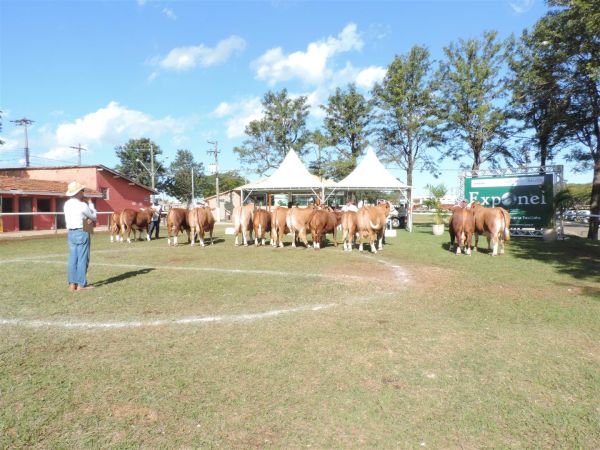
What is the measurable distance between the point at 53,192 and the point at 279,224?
21.4 m

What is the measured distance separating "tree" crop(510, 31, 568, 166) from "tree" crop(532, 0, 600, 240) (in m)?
0.29

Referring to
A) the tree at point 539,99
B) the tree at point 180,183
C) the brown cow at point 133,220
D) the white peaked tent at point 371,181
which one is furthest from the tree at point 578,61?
the tree at point 180,183

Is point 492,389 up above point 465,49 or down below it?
below

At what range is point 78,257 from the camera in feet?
23.8

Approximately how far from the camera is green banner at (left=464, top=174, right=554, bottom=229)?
1820cm

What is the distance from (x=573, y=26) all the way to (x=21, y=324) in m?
20.0

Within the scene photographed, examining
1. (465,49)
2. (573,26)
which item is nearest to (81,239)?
(573,26)

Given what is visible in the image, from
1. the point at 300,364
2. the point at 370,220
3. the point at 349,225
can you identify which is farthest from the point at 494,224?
the point at 300,364

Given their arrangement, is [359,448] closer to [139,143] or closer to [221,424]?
[221,424]

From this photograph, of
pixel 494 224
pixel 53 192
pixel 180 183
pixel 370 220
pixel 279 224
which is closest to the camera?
pixel 494 224

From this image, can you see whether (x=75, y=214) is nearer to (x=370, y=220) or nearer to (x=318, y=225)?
(x=318, y=225)

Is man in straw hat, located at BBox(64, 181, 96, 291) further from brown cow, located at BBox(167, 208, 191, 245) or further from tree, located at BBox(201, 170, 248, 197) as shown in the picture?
tree, located at BBox(201, 170, 248, 197)

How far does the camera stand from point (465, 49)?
31.4 metres

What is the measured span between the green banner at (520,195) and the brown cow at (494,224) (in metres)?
7.05
